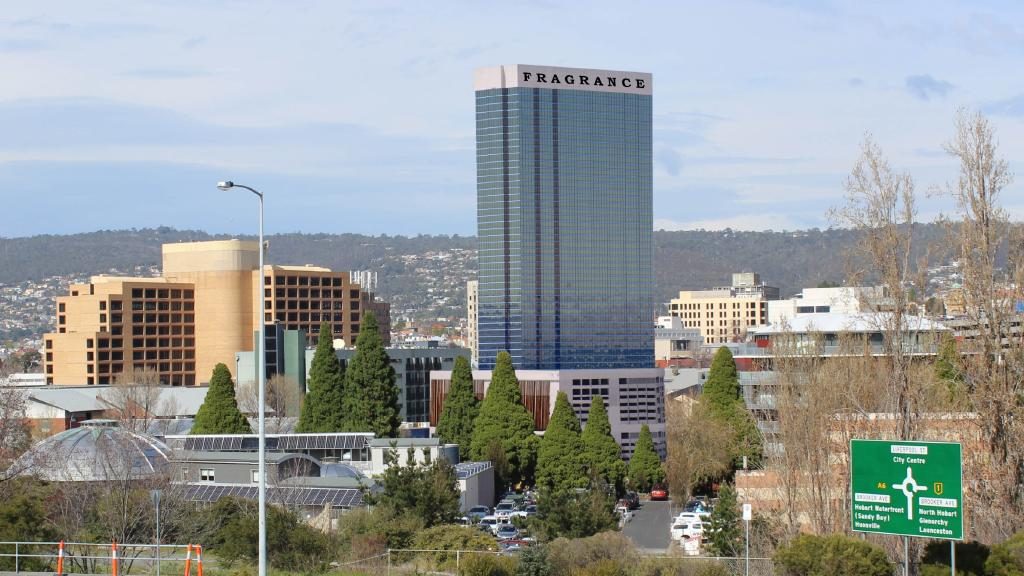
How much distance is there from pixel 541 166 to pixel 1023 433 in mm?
94974

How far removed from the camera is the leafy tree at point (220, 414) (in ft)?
306

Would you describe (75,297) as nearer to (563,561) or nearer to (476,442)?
(476,442)

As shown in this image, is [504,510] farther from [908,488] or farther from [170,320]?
[170,320]

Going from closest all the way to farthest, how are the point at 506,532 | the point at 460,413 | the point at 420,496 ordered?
the point at 420,496 → the point at 506,532 → the point at 460,413

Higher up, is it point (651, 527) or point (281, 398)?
point (281, 398)

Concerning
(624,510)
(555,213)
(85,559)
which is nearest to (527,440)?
(624,510)

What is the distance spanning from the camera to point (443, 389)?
12425cm

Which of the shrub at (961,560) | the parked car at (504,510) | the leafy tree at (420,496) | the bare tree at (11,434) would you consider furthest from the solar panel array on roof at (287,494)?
the shrub at (961,560)

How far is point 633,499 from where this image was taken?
97.6 metres

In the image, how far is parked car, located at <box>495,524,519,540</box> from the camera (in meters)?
70.0

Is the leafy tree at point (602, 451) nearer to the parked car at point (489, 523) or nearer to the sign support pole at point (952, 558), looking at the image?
the parked car at point (489, 523)

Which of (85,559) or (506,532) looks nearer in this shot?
(85,559)

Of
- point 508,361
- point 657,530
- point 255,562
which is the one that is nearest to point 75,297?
point 508,361

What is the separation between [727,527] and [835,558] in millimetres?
19252
